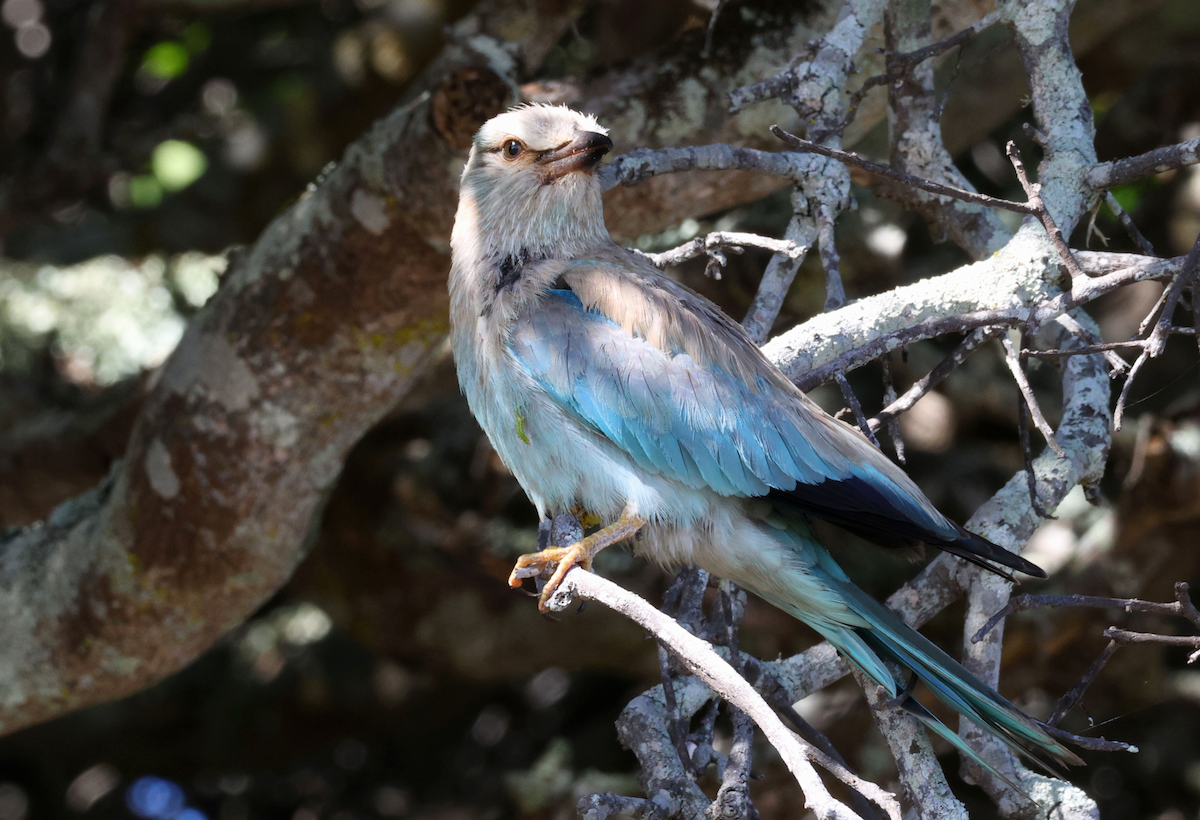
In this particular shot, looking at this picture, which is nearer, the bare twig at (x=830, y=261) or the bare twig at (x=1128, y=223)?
the bare twig at (x=1128, y=223)

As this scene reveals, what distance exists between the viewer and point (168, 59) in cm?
535

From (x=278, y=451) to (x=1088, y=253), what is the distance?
7.62 feet

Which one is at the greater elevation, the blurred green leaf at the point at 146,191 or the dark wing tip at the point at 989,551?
the dark wing tip at the point at 989,551

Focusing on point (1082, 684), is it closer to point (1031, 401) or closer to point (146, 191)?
point (1031, 401)

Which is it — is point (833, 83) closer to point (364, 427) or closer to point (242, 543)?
point (364, 427)

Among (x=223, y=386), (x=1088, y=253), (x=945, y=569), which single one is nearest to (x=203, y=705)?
(x=223, y=386)

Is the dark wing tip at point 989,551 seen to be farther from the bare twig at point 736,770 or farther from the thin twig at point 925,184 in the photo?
the thin twig at point 925,184

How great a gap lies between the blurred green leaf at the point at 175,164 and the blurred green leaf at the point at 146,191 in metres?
0.05

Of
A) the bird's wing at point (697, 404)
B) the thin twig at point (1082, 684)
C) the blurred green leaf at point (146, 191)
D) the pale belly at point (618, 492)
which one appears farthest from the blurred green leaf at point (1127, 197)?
the blurred green leaf at point (146, 191)

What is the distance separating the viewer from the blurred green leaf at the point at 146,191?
5270mm

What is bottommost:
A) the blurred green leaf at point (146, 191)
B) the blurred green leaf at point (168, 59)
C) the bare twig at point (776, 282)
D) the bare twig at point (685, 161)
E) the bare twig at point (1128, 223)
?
the blurred green leaf at point (146, 191)

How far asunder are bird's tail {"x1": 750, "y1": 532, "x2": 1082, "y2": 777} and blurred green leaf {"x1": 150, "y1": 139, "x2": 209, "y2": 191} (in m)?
3.87

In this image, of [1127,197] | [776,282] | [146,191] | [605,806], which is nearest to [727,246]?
[776,282]

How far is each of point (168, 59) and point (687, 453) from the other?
4.08 meters
